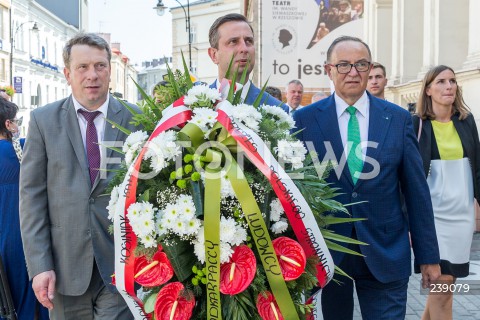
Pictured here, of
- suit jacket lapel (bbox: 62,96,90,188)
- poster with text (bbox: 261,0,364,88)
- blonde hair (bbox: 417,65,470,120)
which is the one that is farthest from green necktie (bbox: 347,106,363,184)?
poster with text (bbox: 261,0,364,88)

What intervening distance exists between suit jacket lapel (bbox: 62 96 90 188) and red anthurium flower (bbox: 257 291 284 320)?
1.41 metres

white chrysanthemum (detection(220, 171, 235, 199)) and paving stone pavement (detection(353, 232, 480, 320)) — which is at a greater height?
white chrysanthemum (detection(220, 171, 235, 199))

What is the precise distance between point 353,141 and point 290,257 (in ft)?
4.15

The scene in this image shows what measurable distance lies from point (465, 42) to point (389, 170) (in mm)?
10295

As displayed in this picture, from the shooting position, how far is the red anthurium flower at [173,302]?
2.48 meters

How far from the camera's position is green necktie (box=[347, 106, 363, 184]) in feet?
11.6

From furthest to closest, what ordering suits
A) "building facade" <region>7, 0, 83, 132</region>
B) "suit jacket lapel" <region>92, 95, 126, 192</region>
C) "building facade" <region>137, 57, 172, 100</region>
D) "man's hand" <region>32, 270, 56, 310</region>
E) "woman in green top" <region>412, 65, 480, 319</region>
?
"building facade" <region>137, 57, 172, 100</region>, "building facade" <region>7, 0, 83, 132</region>, "woman in green top" <region>412, 65, 480, 319</region>, "suit jacket lapel" <region>92, 95, 126, 192</region>, "man's hand" <region>32, 270, 56, 310</region>

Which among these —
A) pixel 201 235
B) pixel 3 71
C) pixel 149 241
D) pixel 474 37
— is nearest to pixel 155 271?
pixel 149 241

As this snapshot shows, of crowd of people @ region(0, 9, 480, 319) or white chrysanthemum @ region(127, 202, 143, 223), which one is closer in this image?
white chrysanthemum @ region(127, 202, 143, 223)

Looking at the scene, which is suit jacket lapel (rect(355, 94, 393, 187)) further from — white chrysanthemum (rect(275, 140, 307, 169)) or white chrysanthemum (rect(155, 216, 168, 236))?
white chrysanthemum (rect(155, 216, 168, 236))

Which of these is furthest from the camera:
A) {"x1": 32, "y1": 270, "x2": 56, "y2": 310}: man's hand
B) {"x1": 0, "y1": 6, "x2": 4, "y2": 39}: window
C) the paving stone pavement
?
{"x1": 0, "y1": 6, "x2": 4, "y2": 39}: window

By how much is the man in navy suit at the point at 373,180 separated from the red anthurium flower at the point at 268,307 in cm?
105

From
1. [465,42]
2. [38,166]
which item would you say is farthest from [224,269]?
[465,42]

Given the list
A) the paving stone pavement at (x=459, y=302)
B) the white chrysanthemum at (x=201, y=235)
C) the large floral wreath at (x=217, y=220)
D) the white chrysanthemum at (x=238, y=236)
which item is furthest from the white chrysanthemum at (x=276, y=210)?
the paving stone pavement at (x=459, y=302)
